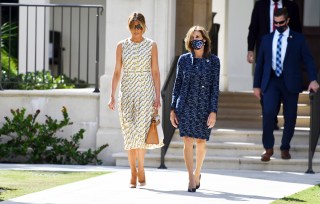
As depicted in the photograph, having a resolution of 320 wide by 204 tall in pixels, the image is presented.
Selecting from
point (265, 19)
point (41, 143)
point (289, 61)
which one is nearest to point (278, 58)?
point (289, 61)

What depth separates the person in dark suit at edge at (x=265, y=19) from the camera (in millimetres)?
14906

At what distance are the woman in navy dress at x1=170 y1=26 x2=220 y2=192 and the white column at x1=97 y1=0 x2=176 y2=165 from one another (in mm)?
3585

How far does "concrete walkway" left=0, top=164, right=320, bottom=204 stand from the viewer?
11.2 m

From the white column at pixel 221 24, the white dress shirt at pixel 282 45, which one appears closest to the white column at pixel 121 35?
the white dress shirt at pixel 282 45

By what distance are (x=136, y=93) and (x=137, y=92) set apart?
0.01 meters

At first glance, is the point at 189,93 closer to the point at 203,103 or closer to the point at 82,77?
the point at 203,103

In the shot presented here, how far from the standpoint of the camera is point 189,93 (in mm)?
11953

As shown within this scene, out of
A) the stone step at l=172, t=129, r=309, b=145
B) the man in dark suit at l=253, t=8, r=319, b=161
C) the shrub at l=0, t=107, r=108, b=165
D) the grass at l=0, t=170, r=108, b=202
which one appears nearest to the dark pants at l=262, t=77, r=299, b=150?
the man in dark suit at l=253, t=8, r=319, b=161

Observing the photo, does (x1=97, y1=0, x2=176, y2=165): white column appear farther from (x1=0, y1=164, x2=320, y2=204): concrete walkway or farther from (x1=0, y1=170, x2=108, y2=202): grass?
(x1=0, y1=170, x2=108, y2=202): grass

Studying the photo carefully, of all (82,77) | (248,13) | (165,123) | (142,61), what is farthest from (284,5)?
(82,77)

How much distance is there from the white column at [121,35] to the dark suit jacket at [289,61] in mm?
1679

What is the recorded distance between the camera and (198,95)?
39.1ft

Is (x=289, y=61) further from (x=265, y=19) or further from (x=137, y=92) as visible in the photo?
(x=137, y=92)

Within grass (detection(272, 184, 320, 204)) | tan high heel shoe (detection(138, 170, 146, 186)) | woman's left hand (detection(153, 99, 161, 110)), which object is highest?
woman's left hand (detection(153, 99, 161, 110))
